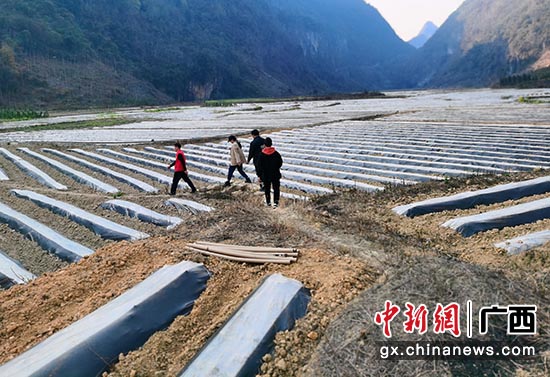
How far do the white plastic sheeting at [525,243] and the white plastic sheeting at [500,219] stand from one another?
467 millimetres

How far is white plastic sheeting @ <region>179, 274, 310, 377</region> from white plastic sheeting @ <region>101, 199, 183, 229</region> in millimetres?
2737

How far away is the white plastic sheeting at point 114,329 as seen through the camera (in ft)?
9.96

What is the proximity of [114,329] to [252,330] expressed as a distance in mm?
1131

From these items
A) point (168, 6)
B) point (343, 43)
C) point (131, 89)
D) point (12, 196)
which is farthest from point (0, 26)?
point (343, 43)

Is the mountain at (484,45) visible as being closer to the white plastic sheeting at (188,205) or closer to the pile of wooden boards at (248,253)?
the white plastic sheeting at (188,205)

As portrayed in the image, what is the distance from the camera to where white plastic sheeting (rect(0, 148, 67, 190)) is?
9.63 metres

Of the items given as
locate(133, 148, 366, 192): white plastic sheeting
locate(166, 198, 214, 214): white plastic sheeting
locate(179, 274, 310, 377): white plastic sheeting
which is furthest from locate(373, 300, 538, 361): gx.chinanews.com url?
locate(133, 148, 366, 192): white plastic sheeting

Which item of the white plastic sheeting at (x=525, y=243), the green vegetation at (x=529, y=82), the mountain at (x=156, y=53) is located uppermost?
the mountain at (x=156, y=53)

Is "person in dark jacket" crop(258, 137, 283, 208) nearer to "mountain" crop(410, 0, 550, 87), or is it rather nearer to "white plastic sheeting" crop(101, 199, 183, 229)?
"white plastic sheeting" crop(101, 199, 183, 229)

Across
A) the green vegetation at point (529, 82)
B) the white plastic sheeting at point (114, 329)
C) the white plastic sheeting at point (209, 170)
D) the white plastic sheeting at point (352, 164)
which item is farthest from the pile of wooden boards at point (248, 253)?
the green vegetation at point (529, 82)

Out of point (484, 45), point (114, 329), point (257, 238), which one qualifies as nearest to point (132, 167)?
point (257, 238)

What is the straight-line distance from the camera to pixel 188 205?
6793mm

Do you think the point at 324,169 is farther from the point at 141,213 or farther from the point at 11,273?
the point at 11,273

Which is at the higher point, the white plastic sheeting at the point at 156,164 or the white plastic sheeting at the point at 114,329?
the white plastic sheeting at the point at 156,164
